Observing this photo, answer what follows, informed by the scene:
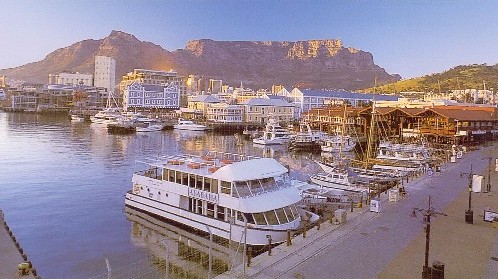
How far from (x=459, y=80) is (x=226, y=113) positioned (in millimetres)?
111948

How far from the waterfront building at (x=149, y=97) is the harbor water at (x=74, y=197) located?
70552mm

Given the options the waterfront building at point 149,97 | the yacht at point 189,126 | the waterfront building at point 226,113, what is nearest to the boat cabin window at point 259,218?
the yacht at point 189,126

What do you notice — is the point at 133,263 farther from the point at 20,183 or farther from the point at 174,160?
the point at 20,183

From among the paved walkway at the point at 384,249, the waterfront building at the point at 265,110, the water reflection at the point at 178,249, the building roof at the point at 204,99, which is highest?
the building roof at the point at 204,99

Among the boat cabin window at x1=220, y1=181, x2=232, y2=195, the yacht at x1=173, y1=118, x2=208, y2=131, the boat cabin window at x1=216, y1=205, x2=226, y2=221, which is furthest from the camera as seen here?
the yacht at x1=173, y1=118, x2=208, y2=131

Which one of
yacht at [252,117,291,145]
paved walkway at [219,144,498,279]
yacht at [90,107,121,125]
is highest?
yacht at [90,107,121,125]

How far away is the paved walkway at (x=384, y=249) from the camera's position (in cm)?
1550

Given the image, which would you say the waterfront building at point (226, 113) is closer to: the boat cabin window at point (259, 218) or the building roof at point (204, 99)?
the building roof at point (204, 99)

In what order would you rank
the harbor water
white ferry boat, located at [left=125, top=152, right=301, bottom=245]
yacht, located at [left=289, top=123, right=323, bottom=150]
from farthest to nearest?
yacht, located at [left=289, top=123, right=323, bottom=150]
the harbor water
white ferry boat, located at [left=125, top=152, right=301, bottom=245]

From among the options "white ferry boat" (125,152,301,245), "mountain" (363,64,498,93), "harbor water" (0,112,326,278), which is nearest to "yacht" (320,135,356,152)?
"harbor water" (0,112,326,278)

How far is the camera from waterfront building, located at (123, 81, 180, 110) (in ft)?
467

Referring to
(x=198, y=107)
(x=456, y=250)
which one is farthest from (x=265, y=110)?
(x=456, y=250)

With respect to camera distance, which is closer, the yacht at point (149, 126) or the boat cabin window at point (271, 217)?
the boat cabin window at point (271, 217)

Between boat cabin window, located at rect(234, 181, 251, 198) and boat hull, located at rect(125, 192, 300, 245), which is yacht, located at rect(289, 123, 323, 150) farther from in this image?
boat cabin window, located at rect(234, 181, 251, 198)
